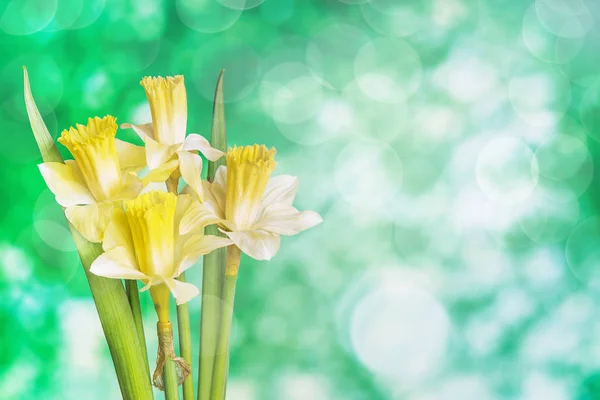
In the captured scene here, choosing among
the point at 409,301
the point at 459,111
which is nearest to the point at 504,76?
the point at 459,111

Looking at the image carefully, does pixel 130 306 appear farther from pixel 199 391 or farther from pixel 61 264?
pixel 61 264

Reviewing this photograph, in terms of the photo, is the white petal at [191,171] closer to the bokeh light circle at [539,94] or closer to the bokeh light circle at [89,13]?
the bokeh light circle at [89,13]

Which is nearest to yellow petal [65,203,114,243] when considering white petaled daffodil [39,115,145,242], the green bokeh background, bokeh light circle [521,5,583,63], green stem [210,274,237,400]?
white petaled daffodil [39,115,145,242]

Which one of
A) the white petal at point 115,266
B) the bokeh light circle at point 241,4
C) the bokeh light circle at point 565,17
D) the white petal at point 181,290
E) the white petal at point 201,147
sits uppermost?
the bokeh light circle at point 241,4

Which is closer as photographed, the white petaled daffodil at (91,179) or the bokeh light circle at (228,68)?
the white petaled daffodil at (91,179)

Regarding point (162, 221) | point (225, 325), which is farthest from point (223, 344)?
point (162, 221)

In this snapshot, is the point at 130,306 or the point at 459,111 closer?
the point at 130,306

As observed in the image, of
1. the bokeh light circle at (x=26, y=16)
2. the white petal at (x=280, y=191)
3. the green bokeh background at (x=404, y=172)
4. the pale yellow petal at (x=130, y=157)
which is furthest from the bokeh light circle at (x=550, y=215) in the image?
the bokeh light circle at (x=26, y=16)

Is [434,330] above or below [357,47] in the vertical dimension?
below
